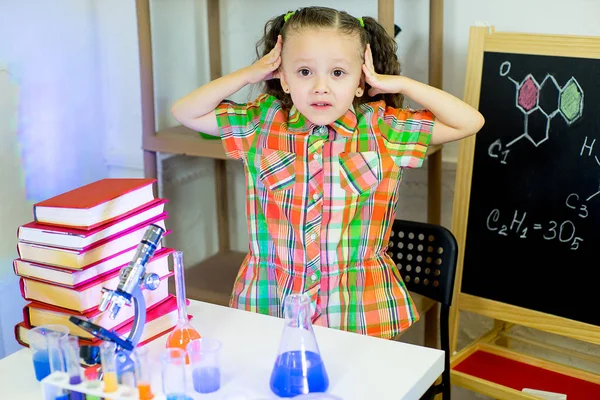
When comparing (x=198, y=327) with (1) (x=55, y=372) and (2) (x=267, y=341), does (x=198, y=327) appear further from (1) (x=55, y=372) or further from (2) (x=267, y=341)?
(1) (x=55, y=372)

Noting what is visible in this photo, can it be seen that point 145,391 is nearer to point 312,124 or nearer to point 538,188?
point 312,124

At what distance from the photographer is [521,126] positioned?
186cm

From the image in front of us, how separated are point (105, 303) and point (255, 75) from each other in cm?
66

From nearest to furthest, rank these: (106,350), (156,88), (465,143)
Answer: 1. (106,350)
2. (465,143)
3. (156,88)

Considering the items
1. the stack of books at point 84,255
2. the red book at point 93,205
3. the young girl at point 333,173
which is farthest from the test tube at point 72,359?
the young girl at point 333,173

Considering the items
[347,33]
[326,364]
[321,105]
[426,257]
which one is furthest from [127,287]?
[426,257]

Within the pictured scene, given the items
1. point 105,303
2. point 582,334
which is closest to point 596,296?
point 582,334

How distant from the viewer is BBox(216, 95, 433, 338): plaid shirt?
1.58 meters

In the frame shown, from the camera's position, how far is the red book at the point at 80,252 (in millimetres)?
1240

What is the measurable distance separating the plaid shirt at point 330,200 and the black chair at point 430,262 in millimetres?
118

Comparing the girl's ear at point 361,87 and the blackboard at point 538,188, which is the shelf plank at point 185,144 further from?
the girl's ear at point 361,87

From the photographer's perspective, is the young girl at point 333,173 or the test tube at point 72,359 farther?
the young girl at point 333,173

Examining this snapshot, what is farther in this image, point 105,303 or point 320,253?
point 320,253

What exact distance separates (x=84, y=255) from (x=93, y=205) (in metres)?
0.08
